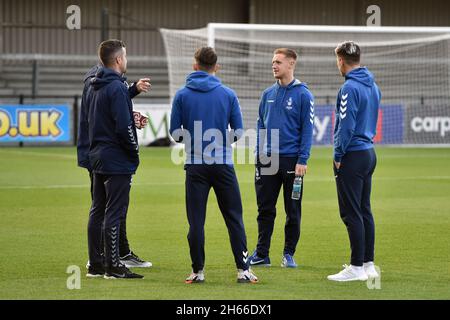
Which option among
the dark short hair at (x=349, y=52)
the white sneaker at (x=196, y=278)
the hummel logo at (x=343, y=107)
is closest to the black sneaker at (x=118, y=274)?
the white sneaker at (x=196, y=278)

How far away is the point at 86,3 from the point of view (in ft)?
127

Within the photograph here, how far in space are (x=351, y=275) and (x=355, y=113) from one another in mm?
1425

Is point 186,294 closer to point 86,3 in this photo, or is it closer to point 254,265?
point 254,265

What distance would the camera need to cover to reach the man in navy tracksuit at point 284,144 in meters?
9.42

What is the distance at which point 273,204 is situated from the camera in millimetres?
9578

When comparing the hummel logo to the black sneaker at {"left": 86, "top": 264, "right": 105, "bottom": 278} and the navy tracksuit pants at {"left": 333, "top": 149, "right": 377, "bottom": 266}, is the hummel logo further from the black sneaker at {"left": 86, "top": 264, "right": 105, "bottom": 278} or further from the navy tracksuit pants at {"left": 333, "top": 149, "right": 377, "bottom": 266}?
the black sneaker at {"left": 86, "top": 264, "right": 105, "bottom": 278}

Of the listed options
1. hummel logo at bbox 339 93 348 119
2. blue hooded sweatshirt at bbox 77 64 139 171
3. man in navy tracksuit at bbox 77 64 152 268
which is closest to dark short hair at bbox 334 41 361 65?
hummel logo at bbox 339 93 348 119

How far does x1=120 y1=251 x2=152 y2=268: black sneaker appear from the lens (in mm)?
9359

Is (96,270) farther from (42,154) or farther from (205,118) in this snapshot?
(42,154)

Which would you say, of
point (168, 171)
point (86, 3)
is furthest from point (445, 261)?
point (86, 3)

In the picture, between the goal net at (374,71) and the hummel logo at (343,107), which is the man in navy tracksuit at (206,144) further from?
the goal net at (374,71)

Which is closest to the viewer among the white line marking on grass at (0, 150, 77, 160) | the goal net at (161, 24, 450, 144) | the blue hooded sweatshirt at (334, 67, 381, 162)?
the blue hooded sweatshirt at (334, 67, 381, 162)

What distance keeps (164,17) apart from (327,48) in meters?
8.30

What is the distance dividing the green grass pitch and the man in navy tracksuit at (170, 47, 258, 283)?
36 cm
